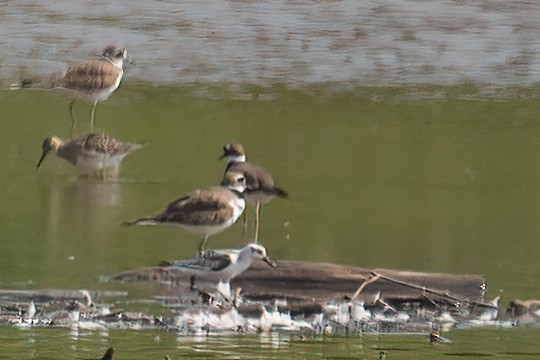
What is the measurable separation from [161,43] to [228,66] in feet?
1.54

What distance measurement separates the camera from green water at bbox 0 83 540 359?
5.46m

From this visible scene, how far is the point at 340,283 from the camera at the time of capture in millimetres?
6238

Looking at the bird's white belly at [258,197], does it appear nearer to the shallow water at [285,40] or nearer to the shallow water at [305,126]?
the shallow water at [305,126]

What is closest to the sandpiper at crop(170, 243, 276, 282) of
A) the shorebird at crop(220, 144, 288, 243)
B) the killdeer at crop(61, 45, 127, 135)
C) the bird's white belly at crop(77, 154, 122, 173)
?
the shorebird at crop(220, 144, 288, 243)

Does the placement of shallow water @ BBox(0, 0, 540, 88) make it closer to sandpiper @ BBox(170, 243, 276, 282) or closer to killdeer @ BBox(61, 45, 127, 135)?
killdeer @ BBox(61, 45, 127, 135)

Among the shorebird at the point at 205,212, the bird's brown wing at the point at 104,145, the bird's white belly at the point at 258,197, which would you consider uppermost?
the bird's brown wing at the point at 104,145

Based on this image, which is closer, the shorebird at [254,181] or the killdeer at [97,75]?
the shorebird at [254,181]

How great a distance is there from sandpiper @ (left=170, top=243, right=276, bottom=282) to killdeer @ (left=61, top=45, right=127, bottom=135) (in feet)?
9.17

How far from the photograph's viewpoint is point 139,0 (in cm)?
977

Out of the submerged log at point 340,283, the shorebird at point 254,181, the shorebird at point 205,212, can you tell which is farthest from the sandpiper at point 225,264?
the shorebird at point 254,181

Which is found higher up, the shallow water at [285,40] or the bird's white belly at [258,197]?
the shallow water at [285,40]

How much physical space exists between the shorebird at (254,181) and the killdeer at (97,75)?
4.19 ft

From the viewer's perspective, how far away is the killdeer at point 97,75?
9086 millimetres

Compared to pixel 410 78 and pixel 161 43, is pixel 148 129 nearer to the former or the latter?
pixel 161 43
